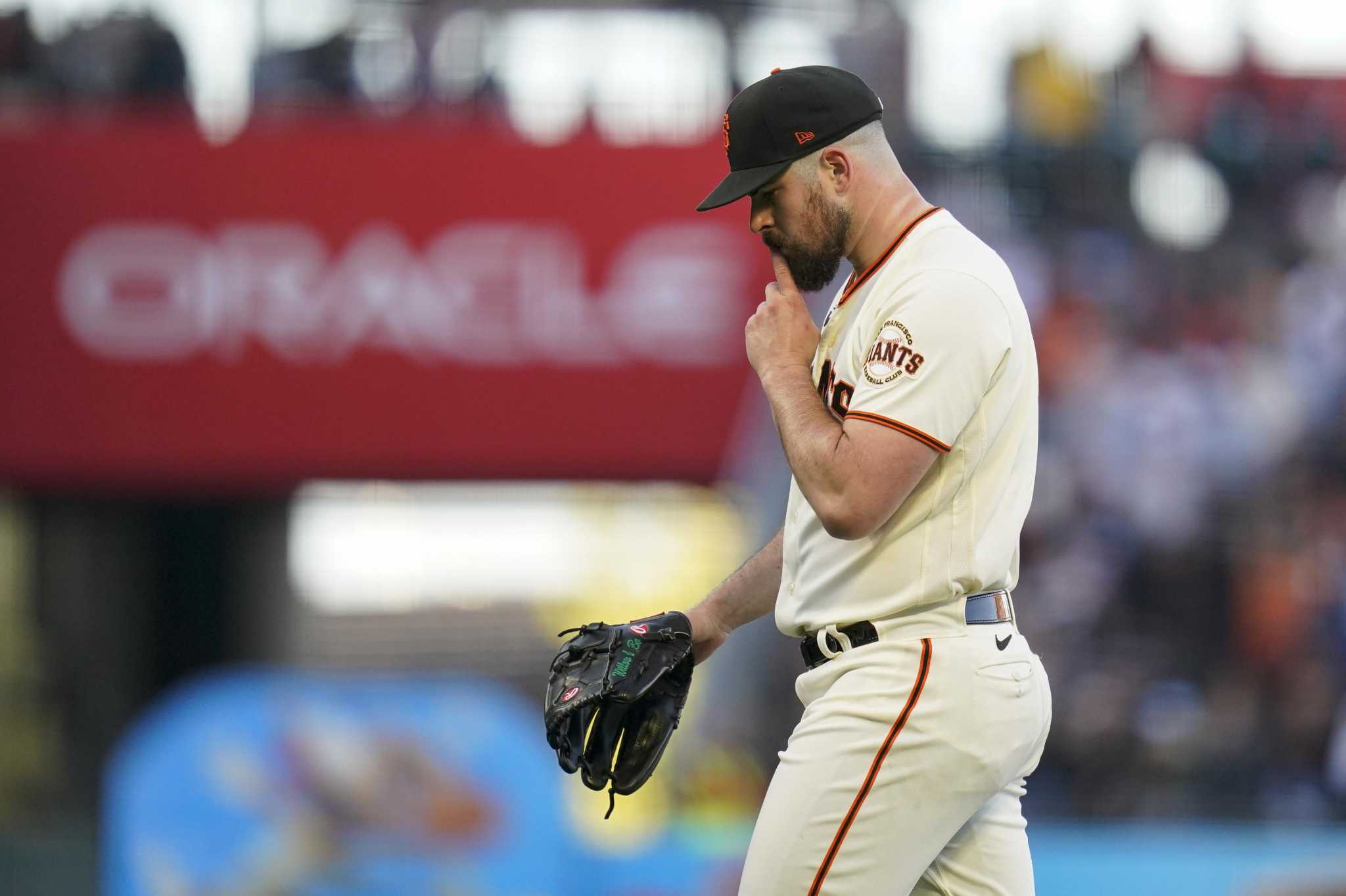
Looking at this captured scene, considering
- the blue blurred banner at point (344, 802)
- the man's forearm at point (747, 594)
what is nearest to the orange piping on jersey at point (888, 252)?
the man's forearm at point (747, 594)

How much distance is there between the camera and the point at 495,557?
35.0 feet

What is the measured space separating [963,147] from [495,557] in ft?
12.9

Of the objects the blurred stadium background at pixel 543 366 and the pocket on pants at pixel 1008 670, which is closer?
the pocket on pants at pixel 1008 670

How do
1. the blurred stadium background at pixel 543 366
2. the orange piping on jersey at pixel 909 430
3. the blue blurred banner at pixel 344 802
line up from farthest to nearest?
the blurred stadium background at pixel 543 366 < the blue blurred banner at pixel 344 802 < the orange piping on jersey at pixel 909 430

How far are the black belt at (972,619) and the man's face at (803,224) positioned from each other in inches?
24.7

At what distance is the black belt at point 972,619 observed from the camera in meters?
2.85

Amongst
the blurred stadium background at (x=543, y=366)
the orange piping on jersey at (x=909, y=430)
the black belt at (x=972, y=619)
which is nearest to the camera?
the orange piping on jersey at (x=909, y=430)


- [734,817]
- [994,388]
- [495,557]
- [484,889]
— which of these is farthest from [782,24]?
[994,388]

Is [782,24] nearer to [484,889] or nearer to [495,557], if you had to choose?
[495,557]

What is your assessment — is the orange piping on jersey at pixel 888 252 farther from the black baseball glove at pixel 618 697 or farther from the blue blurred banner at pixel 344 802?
the blue blurred banner at pixel 344 802

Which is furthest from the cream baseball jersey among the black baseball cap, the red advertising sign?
the red advertising sign

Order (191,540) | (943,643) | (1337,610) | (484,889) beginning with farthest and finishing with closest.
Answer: (191,540), (1337,610), (484,889), (943,643)

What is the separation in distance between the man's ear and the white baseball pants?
2.55 feet

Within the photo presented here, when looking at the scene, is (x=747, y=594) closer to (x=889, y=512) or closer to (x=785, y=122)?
(x=889, y=512)
